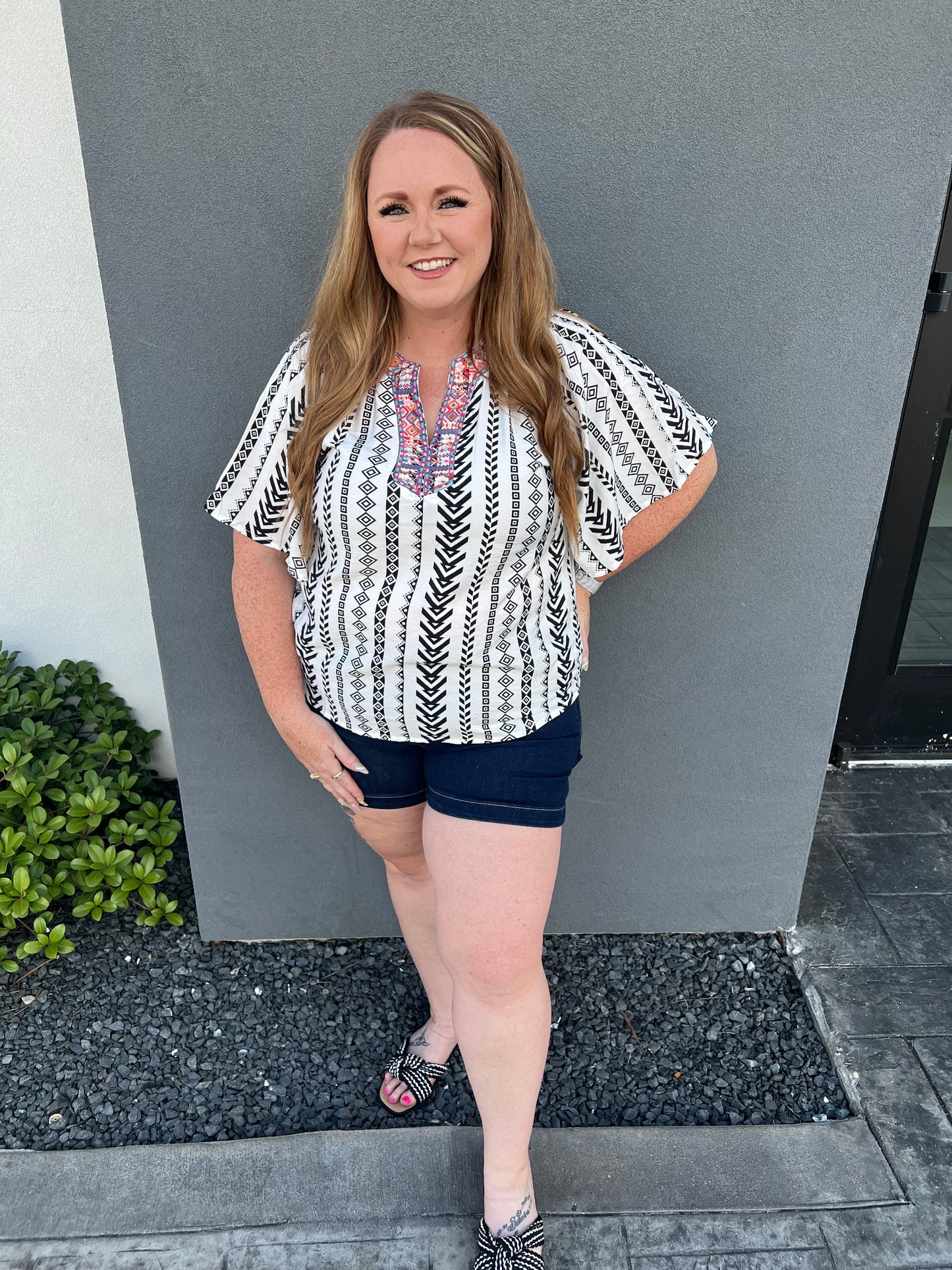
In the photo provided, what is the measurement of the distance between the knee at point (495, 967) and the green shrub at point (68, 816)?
1.17 metres

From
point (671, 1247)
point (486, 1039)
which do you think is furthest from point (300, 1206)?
point (671, 1247)

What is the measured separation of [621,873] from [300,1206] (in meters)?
1.15

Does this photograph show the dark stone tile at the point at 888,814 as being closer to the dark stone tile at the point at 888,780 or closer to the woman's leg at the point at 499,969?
the dark stone tile at the point at 888,780

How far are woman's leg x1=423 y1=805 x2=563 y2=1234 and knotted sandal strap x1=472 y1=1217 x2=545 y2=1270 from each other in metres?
0.02

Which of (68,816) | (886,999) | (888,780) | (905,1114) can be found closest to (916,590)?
(888,780)

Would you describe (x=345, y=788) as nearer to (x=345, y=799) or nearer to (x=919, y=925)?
(x=345, y=799)

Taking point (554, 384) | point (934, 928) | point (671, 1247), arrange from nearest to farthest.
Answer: point (554, 384)
point (671, 1247)
point (934, 928)

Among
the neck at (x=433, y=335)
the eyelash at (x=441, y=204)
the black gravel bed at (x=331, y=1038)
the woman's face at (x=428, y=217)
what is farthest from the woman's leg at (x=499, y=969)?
the eyelash at (x=441, y=204)

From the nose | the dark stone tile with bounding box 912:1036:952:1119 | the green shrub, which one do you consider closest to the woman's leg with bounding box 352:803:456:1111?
the green shrub

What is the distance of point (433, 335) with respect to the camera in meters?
1.57

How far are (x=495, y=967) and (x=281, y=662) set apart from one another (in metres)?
0.71

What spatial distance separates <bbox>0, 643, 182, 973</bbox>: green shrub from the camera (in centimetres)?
238

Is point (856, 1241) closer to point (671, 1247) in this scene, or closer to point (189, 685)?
point (671, 1247)

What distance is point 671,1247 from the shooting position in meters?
1.87
